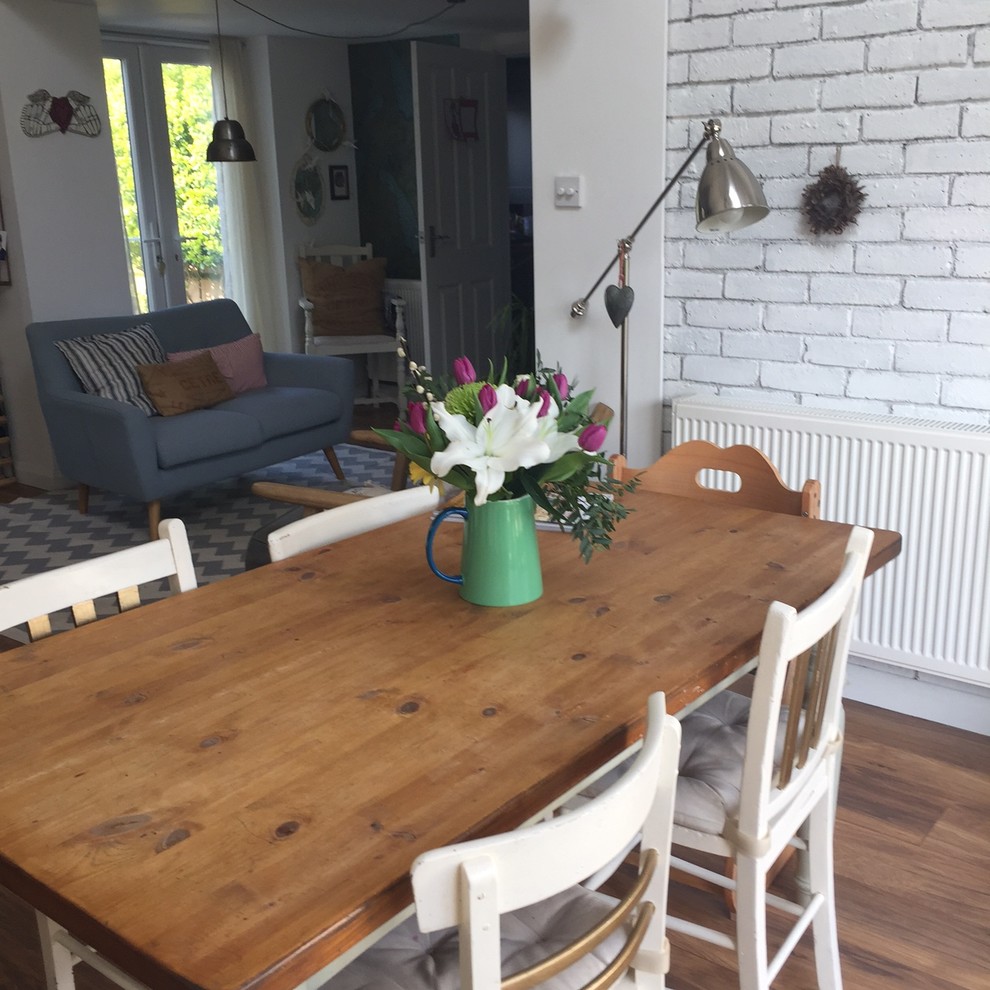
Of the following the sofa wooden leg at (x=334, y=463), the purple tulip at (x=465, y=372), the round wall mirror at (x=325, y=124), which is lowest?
the sofa wooden leg at (x=334, y=463)

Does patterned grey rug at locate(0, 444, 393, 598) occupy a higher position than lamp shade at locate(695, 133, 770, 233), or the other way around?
lamp shade at locate(695, 133, 770, 233)

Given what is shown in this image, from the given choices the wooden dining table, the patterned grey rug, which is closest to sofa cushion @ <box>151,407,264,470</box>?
the patterned grey rug

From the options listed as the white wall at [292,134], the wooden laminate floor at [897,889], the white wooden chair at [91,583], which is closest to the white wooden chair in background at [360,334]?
the white wall at [292,134]

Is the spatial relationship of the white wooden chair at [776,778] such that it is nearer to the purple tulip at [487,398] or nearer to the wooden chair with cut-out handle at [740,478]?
the wooden chair with cut-out handle at [740,478]

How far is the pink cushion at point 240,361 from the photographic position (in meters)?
5.23

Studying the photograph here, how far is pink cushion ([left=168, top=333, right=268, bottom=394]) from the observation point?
5230mm

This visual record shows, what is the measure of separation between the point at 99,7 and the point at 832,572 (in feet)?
19.2

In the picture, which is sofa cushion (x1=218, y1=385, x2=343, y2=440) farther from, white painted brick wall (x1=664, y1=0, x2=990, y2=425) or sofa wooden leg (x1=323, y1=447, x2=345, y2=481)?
white painted brick wall (x1=664, y1=0, x2=990, y2=425)

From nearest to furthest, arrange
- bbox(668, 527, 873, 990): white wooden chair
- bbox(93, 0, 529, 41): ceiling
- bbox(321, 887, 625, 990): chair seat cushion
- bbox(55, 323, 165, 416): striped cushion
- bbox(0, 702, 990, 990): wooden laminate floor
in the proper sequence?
bbox(321, 887, 625, 990): chair seat cushion
bbox(668, 527, 873, 990): white wooden chair
bbox(0, 702, 990, 990): wooden laminate floor
bbox(55, 323, 165, 416): striped cushion
bbox(93, 0, 529, 41): ceiling

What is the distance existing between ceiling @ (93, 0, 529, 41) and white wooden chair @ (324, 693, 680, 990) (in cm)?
530

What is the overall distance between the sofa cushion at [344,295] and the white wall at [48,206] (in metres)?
1.79

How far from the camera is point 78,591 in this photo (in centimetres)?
169

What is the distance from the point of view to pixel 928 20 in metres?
2.52

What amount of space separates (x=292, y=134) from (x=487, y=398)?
6.49m
